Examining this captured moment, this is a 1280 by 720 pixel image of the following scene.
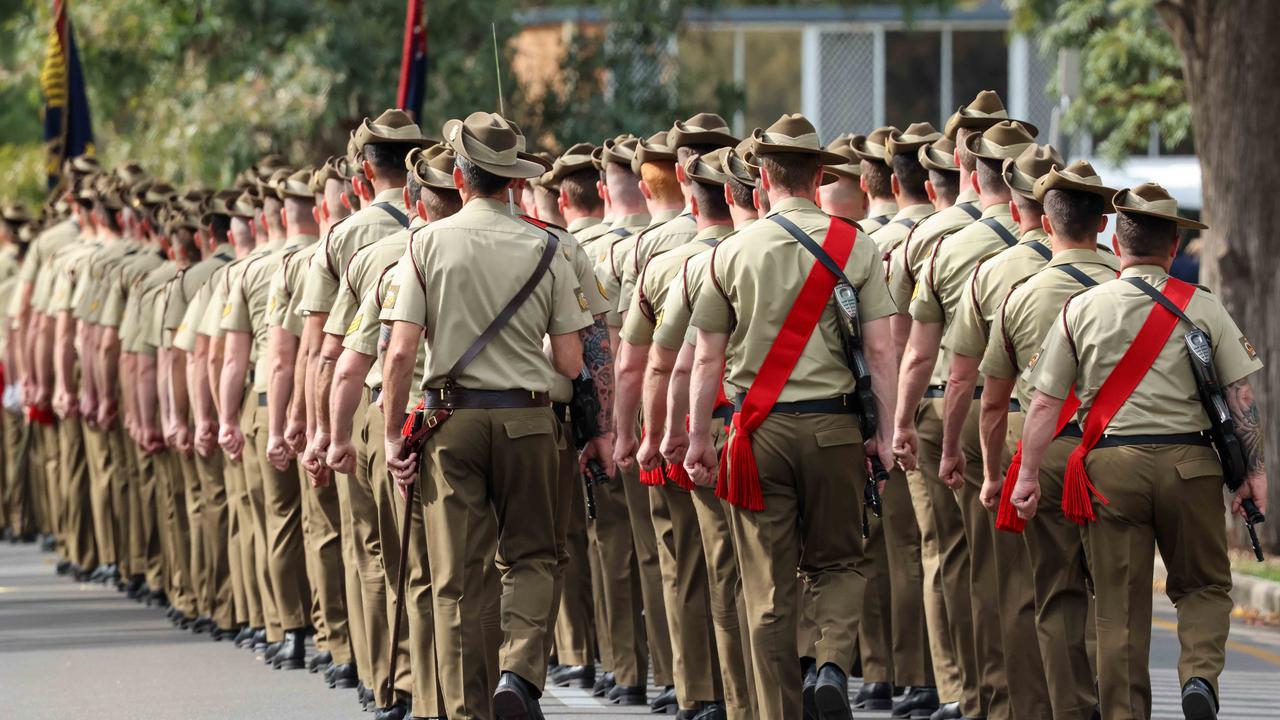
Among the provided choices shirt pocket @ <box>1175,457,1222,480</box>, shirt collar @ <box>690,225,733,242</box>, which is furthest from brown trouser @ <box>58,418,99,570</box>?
shirt pocket @ <box>1175,457,1222,480</box>

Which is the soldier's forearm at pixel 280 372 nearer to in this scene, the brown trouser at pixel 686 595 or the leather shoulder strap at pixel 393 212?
the leather shoulder strap at pixel 393 212

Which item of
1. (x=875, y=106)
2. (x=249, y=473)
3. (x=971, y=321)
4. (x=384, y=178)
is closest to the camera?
(x=971, y=321)

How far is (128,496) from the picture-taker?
1479 cm

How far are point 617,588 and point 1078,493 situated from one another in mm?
3019

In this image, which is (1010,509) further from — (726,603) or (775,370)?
(726,603)

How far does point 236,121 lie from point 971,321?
1503 cm

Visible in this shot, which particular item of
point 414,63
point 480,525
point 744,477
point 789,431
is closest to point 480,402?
point 480,525

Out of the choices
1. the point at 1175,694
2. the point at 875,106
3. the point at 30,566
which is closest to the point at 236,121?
the point at 30,566

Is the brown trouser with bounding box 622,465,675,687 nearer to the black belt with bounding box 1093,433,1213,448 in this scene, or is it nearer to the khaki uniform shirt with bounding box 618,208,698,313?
the khaki uniform shirt with bounding box 618,208,698,313

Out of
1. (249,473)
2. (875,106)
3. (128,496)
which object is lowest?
(875,106)

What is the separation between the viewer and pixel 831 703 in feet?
25.2

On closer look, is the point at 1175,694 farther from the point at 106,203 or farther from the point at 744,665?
the point at 106,203

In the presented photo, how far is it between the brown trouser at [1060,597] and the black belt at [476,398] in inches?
74.0

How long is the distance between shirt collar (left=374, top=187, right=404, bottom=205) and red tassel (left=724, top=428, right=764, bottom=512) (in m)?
2.41
